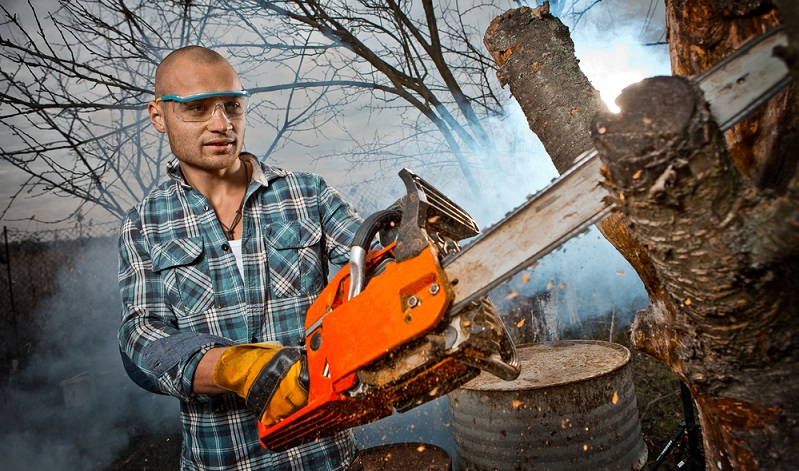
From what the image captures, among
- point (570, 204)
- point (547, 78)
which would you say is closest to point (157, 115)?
point (547, 78)

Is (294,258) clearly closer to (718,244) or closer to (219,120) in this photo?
(219,120)

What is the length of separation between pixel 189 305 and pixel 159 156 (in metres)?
5.18

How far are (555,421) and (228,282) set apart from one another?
2.05 metres

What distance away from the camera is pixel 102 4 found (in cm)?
521

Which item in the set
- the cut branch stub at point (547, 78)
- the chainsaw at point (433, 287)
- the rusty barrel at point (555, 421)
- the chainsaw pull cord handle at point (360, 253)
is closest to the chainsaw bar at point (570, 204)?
the chainsaw at point (433, 287)

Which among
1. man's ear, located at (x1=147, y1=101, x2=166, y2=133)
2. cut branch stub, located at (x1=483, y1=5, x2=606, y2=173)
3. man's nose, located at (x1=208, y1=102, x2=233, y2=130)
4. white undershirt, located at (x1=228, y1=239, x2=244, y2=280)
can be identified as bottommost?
white undershirt, located at (x1=228, y1=239, x2=244, y2=280)

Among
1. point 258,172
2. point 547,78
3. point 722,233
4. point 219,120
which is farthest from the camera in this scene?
point 258,172

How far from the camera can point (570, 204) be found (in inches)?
40.0

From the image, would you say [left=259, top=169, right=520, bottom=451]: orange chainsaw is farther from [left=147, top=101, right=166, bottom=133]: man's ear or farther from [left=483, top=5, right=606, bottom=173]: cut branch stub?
[left=147, top=101, right=166, bottom=133]: man's ear

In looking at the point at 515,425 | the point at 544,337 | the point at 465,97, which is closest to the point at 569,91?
the point at 515,425

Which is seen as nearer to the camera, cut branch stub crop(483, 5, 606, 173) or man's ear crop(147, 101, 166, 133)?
cut branch stub crop(483, 5, 606, 173)

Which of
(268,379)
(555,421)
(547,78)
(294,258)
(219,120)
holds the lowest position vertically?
(555,421)

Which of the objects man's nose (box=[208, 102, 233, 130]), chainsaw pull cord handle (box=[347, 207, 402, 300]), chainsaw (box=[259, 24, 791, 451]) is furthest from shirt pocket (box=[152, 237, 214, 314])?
chainsaw pull cord handle (box=[347, 207, 402, 300])

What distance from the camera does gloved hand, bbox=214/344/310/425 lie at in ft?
5.10
